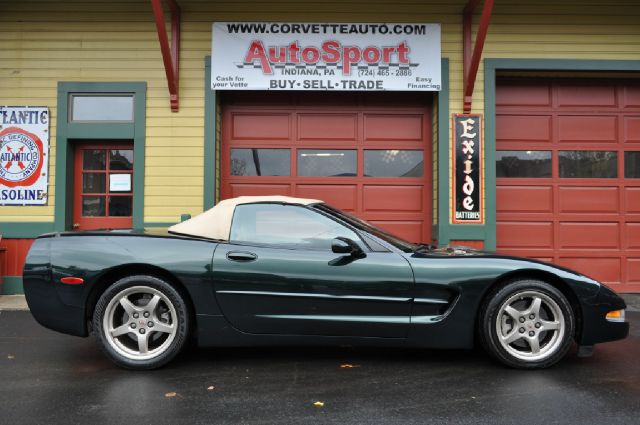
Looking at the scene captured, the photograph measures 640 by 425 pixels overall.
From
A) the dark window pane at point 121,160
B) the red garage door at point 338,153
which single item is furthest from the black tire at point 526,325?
the dark window pane at point 121,160

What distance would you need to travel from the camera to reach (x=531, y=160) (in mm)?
7359

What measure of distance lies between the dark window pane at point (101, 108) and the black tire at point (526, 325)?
19.3ft

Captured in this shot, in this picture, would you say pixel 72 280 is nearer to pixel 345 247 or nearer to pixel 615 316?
pixel 345 247

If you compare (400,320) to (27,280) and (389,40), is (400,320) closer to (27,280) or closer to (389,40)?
(27,280)

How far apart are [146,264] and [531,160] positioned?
6059 mm

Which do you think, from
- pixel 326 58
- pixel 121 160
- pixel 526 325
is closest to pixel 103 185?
pixel 121 160

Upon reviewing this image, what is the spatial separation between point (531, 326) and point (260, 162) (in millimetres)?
4896

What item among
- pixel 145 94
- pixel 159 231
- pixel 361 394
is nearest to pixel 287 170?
pixel 145 94

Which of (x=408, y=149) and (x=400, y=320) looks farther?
(x=408, y=149)

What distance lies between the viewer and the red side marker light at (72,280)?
3545 millimetres

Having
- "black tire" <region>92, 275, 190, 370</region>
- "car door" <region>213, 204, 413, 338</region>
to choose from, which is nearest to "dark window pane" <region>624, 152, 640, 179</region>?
"car door" <region>213, 204, 413, 338</region>

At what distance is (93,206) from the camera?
730 centimetres

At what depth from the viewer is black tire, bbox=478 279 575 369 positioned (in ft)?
11.4

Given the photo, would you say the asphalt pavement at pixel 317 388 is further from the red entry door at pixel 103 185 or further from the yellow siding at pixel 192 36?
the yellow siding at pixel 192 36
